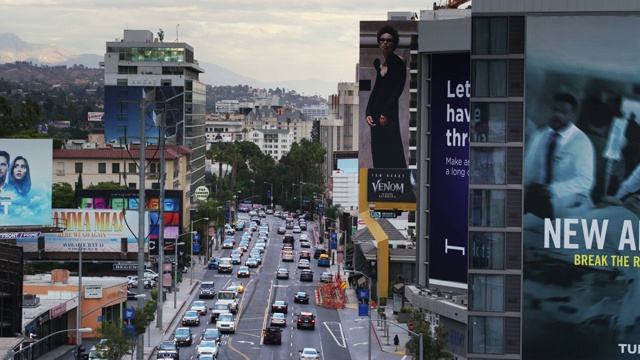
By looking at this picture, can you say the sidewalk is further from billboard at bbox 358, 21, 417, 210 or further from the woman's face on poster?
billboard at bbox 358, 21, 417, 210

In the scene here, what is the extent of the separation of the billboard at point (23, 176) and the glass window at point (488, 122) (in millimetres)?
62834

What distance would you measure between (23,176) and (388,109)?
34.3 m

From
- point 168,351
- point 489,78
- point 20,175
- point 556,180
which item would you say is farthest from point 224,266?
point 556,180

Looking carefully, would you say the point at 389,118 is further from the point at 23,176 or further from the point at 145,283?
the point at 23,176

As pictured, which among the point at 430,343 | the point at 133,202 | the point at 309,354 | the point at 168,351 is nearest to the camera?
the point at 430,343

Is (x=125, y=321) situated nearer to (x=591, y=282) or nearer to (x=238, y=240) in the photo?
(x=591, y=282)

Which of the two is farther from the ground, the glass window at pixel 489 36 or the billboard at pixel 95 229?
the glass window at pixel 489 36

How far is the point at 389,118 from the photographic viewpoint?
12925cm

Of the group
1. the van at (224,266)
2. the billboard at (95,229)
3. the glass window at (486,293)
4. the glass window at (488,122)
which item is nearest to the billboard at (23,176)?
the billboard at (95,229)

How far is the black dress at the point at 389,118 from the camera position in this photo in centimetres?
12862

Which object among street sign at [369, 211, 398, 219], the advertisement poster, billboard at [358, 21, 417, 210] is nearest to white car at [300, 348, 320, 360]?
street sign at [369, 211, 398, 219]

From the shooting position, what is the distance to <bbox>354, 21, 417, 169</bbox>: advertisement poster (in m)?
129

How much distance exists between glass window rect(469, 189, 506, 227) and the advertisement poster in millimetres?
70818

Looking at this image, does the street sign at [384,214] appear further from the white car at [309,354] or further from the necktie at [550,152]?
the necktie at [550,152]
